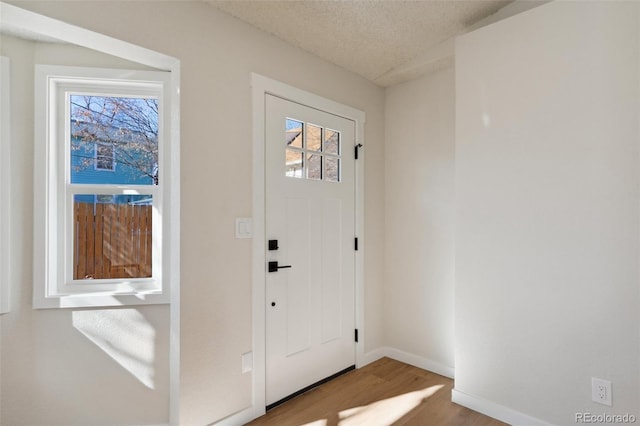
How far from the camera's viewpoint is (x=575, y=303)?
1.83 m

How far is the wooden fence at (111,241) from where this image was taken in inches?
84.7

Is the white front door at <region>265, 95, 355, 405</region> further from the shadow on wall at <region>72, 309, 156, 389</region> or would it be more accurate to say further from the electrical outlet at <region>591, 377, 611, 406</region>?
the electrical outlet at <region>591, 377, 611, 406</region>

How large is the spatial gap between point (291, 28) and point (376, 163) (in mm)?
1401

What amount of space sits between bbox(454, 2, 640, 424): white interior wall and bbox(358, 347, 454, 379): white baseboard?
42cm

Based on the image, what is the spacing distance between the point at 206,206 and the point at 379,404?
1.81 metres

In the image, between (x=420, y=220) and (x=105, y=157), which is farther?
(x=420, y=220)


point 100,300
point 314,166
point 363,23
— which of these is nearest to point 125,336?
point 100,300

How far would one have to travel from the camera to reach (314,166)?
2.61m

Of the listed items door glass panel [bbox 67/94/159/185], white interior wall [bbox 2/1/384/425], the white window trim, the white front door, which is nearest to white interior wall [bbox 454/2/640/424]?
the white front door

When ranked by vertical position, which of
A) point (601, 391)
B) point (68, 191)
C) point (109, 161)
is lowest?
point (601, 391)

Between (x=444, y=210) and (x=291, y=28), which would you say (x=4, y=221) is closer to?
(x=291, y=28)

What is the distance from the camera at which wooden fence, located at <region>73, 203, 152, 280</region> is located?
2150 mm

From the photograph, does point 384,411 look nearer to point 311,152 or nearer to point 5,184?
point 311,152

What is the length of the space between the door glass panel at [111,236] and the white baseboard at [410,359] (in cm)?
207
